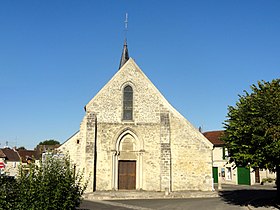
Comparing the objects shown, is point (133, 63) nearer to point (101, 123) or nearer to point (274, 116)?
point (101, 123)

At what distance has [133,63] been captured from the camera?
2567cm

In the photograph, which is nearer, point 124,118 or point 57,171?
point 57,171

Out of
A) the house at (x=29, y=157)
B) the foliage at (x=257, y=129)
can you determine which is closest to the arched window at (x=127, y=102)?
the house at (x=29, y=157)

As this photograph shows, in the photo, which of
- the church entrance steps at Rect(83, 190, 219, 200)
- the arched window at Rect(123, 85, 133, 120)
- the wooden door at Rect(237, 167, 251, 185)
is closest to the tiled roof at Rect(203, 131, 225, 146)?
the wooden door at Rect(237, 167, 251, 185)

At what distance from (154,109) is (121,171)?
5210mm

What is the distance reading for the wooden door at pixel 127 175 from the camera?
947 inches

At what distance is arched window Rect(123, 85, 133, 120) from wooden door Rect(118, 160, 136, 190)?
3.35 meters

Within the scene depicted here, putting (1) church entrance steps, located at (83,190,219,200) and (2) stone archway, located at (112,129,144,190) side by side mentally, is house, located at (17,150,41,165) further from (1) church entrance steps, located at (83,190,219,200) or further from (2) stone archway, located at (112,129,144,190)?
(2) stone archway, located at (112,129,144,190)

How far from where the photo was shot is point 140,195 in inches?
847

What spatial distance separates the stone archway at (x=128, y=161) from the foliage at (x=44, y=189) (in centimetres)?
1339

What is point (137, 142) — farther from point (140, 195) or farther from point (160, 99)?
point (140, 195)

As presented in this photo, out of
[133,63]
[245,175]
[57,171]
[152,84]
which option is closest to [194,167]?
[152,84]

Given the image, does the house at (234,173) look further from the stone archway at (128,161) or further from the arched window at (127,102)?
the arched window at (127,102)

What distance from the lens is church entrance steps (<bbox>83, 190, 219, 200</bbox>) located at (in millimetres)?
21073
